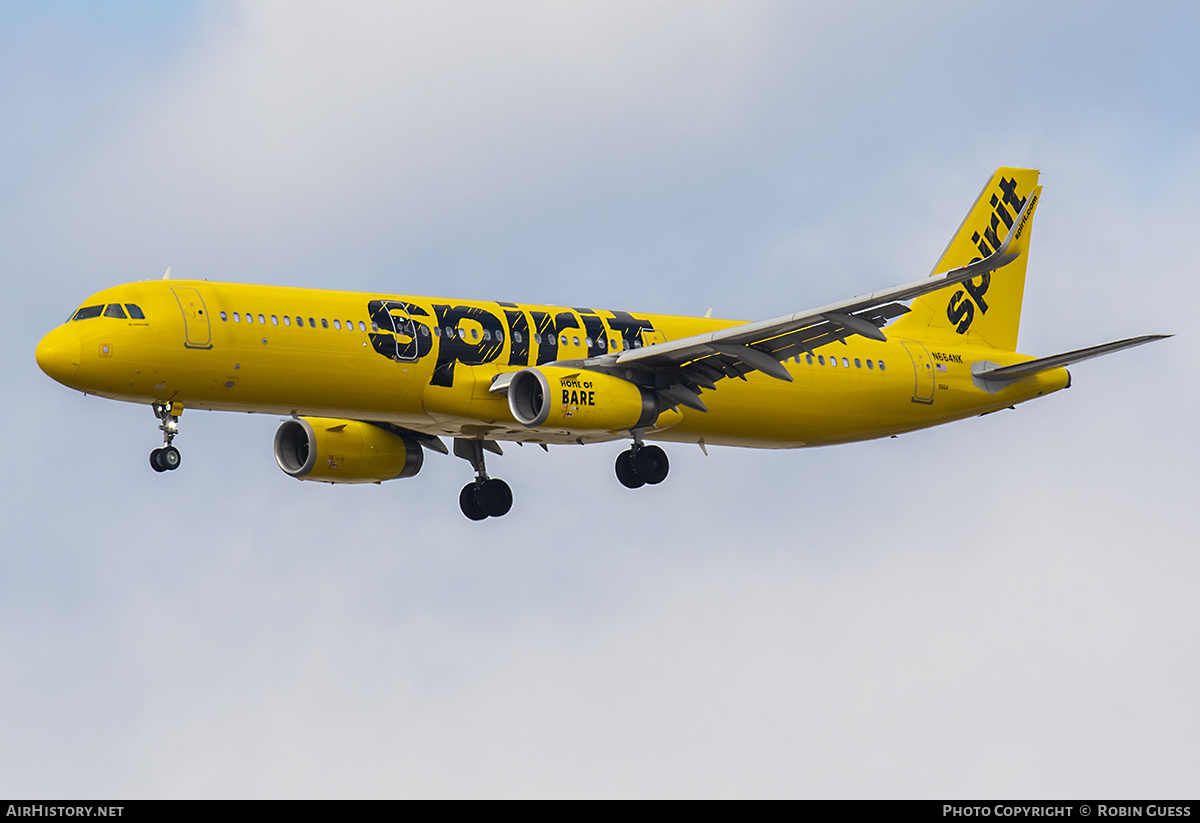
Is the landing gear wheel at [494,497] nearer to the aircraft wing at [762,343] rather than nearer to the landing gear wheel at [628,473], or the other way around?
the landing gear wheel at [628,473]

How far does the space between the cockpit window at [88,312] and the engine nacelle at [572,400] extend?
10149 millimetres

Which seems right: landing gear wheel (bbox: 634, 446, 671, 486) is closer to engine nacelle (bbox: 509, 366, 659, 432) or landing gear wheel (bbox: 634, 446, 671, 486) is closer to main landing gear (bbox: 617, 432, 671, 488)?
main landing gear (bbox: 617, 432, 671, 488)

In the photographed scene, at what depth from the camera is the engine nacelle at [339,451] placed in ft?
175

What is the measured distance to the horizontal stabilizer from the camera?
170ft

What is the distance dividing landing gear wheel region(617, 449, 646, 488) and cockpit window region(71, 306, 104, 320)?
14262mm

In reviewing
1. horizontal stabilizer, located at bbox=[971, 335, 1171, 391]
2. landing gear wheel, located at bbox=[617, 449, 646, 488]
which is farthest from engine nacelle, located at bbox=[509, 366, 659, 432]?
horizontal stabilizer, located at bbox=[971, 335, 1171, 391]

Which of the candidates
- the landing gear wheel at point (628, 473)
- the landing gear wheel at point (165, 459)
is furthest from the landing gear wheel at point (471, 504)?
the landing gear wheel at point (165, 459)

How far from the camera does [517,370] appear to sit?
162 feet

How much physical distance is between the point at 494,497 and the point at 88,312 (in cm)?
1460

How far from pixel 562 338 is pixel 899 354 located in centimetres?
1139

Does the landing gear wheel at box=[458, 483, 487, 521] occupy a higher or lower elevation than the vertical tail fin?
lower

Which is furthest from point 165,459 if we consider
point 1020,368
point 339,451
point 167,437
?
point 1020,368
